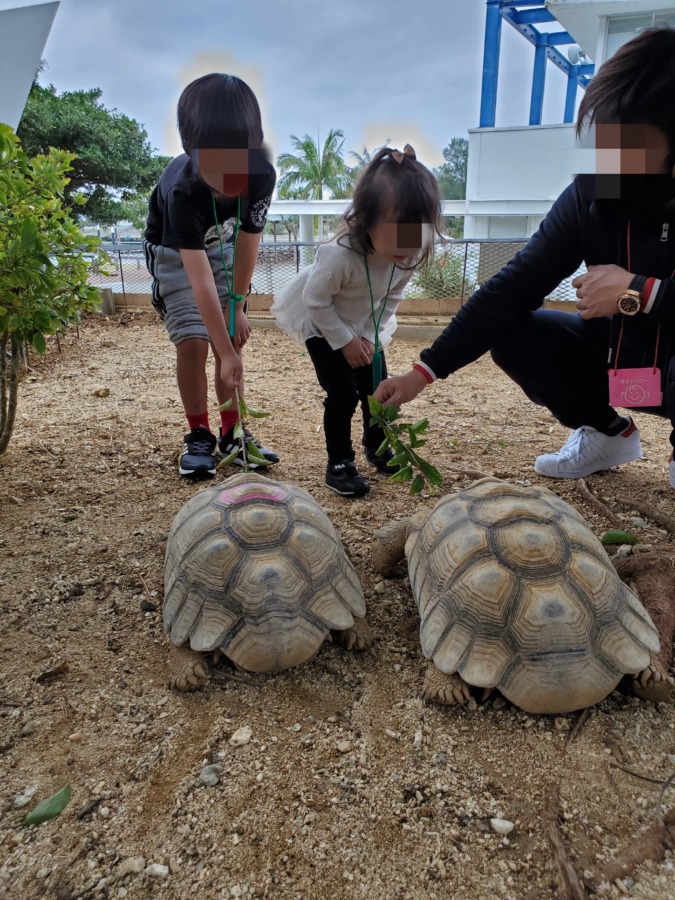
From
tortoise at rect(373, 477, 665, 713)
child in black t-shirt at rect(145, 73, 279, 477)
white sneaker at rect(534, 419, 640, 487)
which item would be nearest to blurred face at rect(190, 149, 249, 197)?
child in black t-shirt at rect(145, 73, 279, 477)

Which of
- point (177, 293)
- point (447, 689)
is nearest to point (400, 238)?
point (177, 293)

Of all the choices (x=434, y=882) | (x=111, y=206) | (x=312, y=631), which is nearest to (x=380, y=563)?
(x=312, y=631)

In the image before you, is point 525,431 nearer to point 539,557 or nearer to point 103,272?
point 539,557

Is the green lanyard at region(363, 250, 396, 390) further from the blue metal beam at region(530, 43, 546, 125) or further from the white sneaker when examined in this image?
the blue metal beam at region(530, 43, 546, 125)

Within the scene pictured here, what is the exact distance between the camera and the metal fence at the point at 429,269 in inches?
247

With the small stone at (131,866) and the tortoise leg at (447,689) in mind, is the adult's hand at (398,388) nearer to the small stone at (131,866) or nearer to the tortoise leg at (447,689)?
the tortoise leg at (447,689)

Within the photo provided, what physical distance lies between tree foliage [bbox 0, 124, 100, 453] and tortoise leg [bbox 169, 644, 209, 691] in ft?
4.57

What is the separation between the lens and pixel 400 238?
1.98m

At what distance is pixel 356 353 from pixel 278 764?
148 cm

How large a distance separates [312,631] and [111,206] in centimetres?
1303

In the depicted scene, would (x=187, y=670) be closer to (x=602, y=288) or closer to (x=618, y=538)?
(x=618, y=538)

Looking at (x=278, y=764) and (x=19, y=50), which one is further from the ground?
(x=19, y=50)

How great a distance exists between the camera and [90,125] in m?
10.8

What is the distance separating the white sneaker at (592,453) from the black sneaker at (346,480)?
0.80 metres
